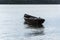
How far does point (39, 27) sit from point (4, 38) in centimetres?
541

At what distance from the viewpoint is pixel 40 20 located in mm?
19484

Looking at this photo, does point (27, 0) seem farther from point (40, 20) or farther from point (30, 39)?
point (30, 39)

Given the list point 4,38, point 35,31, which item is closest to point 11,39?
point 4,38

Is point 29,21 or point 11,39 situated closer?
point 11,39

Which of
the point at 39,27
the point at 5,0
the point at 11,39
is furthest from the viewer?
the point at 5,0

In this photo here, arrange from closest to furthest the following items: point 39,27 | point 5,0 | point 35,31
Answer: point 35,31
point 39,27
point 5,0

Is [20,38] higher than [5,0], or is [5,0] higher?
[5,0]

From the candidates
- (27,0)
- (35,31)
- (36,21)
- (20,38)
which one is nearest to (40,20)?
(36,21)

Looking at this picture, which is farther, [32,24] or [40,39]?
[32,24]

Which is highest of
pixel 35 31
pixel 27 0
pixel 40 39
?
pixel 27 0

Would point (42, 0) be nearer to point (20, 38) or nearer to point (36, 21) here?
point (36, 21)

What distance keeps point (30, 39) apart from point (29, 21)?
6.14 metres

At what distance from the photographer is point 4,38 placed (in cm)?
1412

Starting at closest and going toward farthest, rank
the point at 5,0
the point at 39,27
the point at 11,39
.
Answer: the point at 11,39 → the point at 39,27 → the point at 5,0
